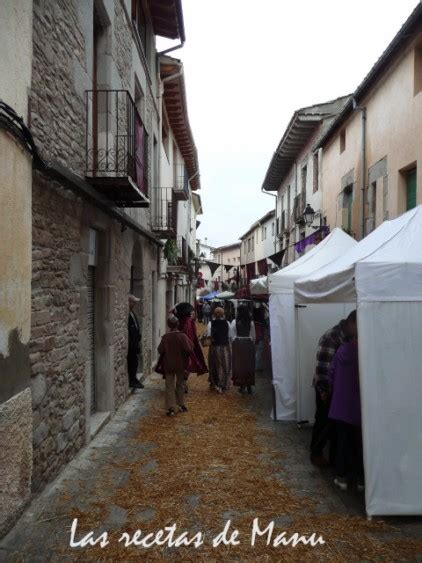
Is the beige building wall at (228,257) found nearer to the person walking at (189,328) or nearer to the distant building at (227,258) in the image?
the distant building at (227,258)

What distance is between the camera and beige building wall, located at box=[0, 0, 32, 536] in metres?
3.77

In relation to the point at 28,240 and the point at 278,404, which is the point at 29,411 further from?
the point at 278,404

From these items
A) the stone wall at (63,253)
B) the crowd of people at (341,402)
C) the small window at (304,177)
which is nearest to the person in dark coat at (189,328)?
A: the stone wall at (63,253)

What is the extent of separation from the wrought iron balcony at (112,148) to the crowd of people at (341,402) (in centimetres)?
318

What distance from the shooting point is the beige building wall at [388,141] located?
809 centimetres

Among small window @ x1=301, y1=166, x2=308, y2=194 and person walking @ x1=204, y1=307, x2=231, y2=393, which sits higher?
small window @ x1=301, y1=166, x2=308, y2=194

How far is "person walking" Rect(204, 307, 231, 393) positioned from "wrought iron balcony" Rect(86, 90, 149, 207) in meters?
3.04

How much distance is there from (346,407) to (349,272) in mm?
1302

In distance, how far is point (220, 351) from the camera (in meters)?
9.99

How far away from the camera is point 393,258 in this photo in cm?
433

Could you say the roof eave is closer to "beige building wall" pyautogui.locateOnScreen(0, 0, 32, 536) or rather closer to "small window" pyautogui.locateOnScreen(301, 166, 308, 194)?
"small window" pyautogui.locateOnScreen(301, 166, 308, 194)

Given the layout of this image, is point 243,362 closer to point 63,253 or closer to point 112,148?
point 112,148

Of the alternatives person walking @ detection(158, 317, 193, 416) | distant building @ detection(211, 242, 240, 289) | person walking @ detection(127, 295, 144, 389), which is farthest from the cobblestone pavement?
distant building @ detection(211, 242, 240, 289)

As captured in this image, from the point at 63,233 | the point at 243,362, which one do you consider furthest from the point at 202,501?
the point at 243,362
